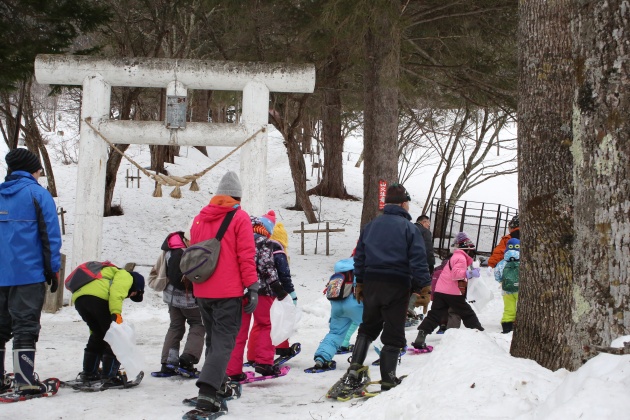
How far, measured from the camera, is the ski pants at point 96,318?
550 centimetres

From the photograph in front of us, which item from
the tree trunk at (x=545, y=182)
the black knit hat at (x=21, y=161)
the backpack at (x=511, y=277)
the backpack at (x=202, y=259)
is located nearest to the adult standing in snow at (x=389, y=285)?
the tree trunk at (x=545, y=182)

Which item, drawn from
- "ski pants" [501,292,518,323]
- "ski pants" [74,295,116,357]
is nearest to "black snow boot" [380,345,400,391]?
"ski pants" [74,295,116,357]

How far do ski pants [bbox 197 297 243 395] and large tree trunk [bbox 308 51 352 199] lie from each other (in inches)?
462

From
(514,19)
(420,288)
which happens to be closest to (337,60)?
(514,19)

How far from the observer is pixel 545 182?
4.79m

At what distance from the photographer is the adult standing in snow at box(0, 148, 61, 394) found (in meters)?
5.15

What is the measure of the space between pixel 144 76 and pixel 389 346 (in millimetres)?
7506

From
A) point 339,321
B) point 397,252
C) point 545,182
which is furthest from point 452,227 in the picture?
point 545,182

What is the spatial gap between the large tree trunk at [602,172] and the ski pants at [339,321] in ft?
10.5

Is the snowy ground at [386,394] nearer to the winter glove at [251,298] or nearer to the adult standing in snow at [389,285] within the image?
the adult standing in snow at [389,285]

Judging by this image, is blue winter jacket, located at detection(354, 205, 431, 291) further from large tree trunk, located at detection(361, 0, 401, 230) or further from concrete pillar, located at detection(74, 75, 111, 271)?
concrete pillar, located at detection(74, 75, 111, 271)

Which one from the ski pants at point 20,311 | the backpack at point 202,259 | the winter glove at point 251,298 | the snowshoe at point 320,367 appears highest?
the backpack at point 202,259

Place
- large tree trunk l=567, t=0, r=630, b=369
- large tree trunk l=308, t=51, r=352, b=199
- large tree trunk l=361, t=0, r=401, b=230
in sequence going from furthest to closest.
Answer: large tree trunk l=308, t=51, r=352, b=199 < large tree trunk l=361, t=0, r=401, b=230 < large tree trunk l=567, t=0, r=630, b=369

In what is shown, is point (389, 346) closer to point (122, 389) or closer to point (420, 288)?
point (420, 288)
